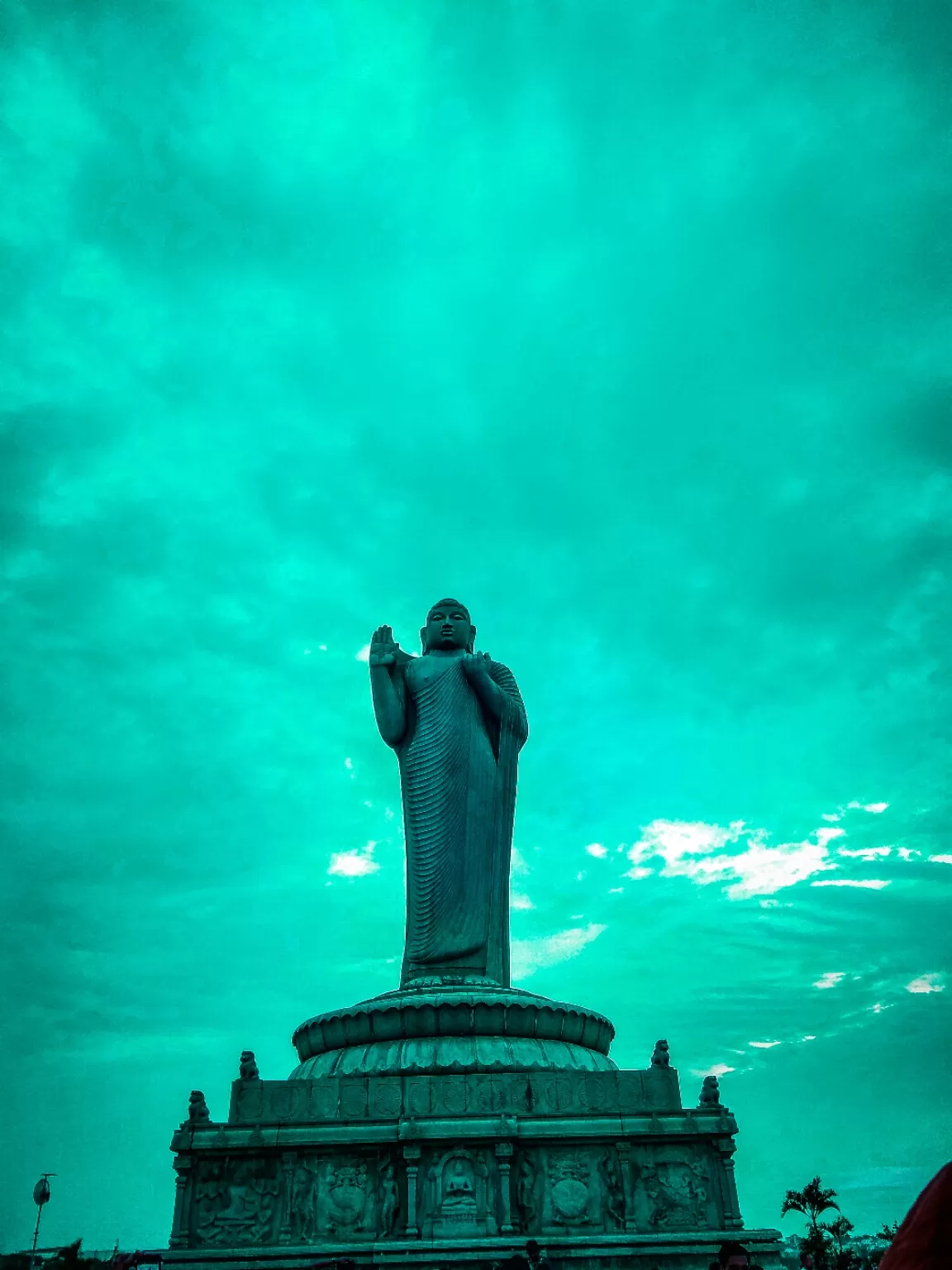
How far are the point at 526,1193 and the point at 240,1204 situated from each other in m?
2.81

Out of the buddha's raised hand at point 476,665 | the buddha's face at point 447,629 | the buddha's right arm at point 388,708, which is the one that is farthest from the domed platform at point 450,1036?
the buddha's face at point 447,629

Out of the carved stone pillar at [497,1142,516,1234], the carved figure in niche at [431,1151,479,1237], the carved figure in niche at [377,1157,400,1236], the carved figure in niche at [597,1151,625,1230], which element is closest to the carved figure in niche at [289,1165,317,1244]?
the carved figure in niche at [377,1157,400,1236]

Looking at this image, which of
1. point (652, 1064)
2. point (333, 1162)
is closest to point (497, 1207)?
point (333, 1162)

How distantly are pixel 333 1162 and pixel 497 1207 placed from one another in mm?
1680

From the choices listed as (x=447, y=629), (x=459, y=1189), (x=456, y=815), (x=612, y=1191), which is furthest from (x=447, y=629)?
(x=612, y=1191)

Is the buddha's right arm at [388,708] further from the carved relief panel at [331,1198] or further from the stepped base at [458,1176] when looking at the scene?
the carved relief panel at [331,1198]

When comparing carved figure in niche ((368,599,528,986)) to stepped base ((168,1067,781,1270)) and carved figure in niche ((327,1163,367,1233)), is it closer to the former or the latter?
stepped base ((168,1067,781,1270))

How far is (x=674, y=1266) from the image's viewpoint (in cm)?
938

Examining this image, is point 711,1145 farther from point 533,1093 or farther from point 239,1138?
point 239,1138

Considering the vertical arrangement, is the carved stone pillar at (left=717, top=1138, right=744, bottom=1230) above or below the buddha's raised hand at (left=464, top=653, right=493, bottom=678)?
below

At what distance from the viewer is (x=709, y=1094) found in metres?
10.5

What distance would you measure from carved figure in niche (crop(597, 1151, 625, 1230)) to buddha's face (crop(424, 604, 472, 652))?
7877mm

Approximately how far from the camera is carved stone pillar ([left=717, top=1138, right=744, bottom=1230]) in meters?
9.86

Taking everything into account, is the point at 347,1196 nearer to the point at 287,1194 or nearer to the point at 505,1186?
the point at 287,1194
